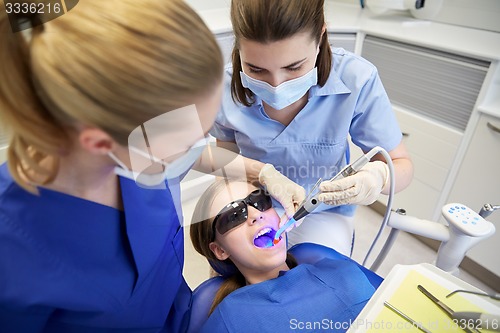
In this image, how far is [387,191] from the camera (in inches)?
45.7

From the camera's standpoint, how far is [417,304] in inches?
27.0

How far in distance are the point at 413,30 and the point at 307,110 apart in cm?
122

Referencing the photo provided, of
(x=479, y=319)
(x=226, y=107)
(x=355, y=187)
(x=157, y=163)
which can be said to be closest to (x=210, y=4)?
(x=226, y=107)

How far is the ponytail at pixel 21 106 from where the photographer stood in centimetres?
49

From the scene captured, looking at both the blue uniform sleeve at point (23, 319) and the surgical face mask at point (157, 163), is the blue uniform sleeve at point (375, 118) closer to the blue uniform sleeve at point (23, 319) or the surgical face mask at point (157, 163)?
Answer: the surgical face mask at point (157, 163)

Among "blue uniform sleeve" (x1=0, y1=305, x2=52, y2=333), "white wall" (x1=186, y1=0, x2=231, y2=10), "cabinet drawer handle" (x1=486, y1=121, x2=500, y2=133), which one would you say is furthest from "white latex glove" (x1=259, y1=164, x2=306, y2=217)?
"white wall" (x1=186, y1=0, x2=231, y2=10)

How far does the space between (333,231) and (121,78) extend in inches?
43.0

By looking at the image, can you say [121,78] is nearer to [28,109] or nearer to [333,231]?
[28,109]

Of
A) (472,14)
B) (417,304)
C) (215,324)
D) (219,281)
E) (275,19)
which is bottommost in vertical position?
(219,281)

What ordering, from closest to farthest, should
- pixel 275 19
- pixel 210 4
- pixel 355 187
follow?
pixel 275 19 → pixel 355 187 → pixel 210 4

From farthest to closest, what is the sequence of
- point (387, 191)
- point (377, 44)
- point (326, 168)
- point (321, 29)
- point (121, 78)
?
point (377, 44) → point (326, 168) → point (387, 191) → point (321, 29) → point (121, 78)

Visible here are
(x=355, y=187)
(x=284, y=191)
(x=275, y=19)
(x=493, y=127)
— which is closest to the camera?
(x=275, y=19)

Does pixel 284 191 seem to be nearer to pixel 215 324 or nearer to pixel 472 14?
pixel 215 324

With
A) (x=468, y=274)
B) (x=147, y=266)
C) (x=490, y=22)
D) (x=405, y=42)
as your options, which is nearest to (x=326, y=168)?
(x=147, y=266)
